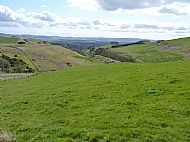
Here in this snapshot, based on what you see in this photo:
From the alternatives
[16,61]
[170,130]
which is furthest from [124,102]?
[16,61]

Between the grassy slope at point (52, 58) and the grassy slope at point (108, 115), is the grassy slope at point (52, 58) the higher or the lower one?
the lower one

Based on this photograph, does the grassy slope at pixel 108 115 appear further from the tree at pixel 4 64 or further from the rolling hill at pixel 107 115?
the tree at pixel 4 64

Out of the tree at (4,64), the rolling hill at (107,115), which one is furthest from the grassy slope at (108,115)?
the tree at (4,64)

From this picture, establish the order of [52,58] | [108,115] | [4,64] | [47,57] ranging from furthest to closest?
[47,57]
[52,58]
[4,64]
[108,115]

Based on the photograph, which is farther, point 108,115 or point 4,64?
point 4,64

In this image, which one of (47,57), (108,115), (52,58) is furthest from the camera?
(47,57)

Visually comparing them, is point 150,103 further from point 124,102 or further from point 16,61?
point 16,61

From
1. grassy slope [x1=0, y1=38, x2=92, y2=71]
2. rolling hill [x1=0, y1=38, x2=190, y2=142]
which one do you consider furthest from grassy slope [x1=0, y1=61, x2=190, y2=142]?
grassy slope [x1=0, y1=38, x2=92, y2=71]

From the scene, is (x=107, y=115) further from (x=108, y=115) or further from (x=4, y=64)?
(x=4, y=64)

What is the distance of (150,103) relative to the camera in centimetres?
1755

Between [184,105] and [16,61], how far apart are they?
119405 millimetres

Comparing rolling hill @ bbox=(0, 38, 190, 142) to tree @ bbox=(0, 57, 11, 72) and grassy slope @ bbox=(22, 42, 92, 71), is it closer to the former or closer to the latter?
tree @ bbox=(0, 57, 11, 72)

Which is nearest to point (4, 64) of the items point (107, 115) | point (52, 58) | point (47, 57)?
point (52, 58)

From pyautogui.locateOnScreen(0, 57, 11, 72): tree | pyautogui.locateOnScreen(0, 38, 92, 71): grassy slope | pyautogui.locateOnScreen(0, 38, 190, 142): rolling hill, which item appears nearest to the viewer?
pyautogui.locateOnScreen(0, 38, 190, 142): rolling hill
